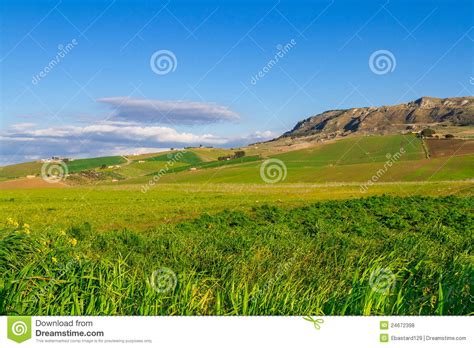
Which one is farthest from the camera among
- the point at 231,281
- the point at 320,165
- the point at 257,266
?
the point at 320,165

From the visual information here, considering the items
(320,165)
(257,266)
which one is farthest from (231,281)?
(320,165)

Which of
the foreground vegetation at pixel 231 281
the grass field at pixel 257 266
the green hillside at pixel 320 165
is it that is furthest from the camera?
the green hillside at pixel 320 165

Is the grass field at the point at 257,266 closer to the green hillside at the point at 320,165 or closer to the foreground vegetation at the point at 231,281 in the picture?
the foreground vegetation at the point at 231,281

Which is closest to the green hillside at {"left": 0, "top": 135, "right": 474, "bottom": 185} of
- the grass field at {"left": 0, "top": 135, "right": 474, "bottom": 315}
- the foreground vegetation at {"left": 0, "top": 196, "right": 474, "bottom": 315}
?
the grass field at {"left": 0, "top": 135, "right": 474, "bottom": 315}

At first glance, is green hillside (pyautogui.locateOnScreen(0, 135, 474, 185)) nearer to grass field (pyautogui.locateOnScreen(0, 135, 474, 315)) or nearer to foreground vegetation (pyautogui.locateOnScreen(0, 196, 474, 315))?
grass field (pyautogui.locateOnScreen(0, 135, 474, 315))

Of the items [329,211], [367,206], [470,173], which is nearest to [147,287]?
[329,211]

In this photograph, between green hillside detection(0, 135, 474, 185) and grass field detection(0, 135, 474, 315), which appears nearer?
grass field detection(0, 135, 474, 315)

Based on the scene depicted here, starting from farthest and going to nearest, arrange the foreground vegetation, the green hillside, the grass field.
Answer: the green hillside < the grass field < the foreground vegetation

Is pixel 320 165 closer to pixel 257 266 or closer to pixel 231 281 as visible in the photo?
pixel 257 266

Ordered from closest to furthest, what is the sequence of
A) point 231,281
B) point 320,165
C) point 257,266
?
point 231,281
point 257,266
point 320,165

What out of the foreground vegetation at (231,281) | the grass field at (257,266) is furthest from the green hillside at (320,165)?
the foreground vegetation at (231,281)

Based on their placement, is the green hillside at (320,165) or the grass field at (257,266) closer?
the grass field at (257,266)
